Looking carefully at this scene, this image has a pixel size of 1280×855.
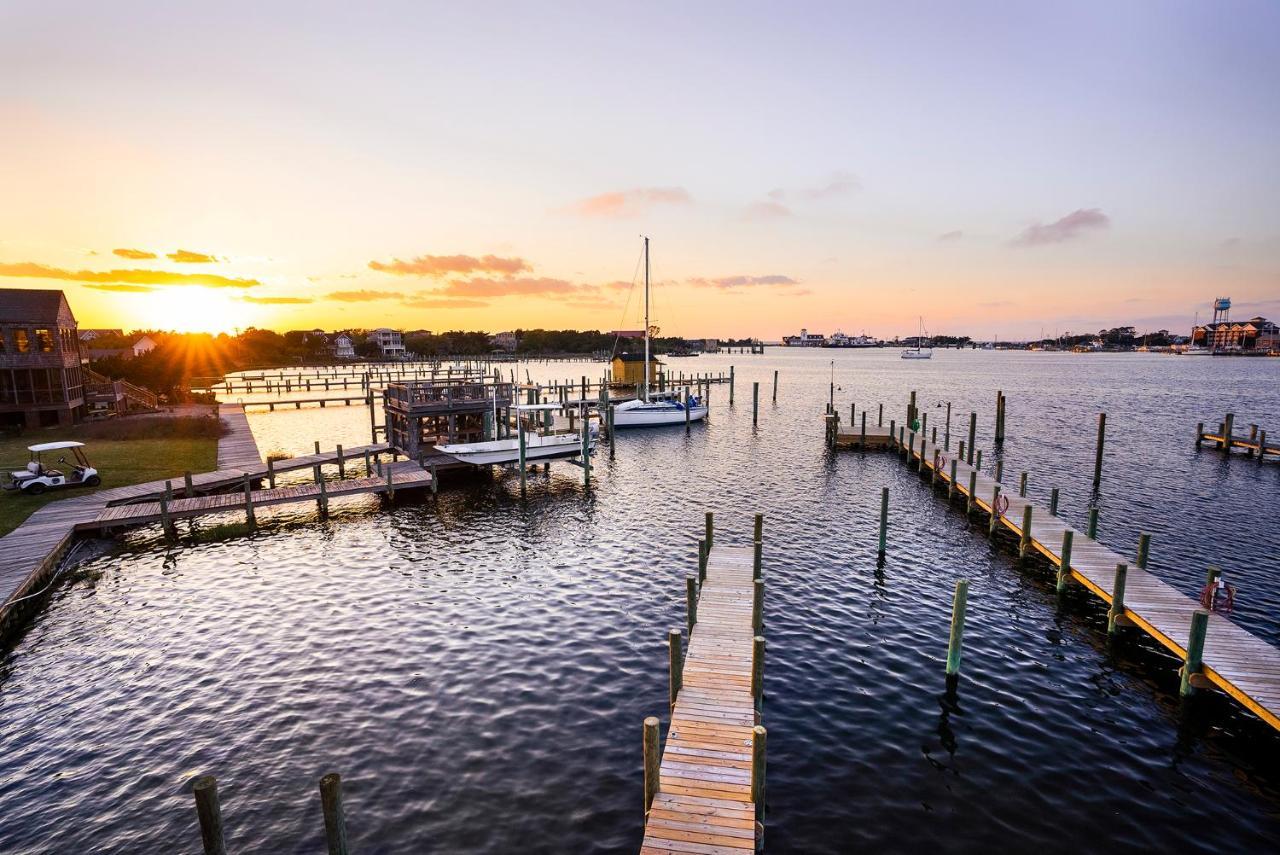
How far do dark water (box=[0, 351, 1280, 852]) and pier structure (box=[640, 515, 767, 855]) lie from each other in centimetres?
152

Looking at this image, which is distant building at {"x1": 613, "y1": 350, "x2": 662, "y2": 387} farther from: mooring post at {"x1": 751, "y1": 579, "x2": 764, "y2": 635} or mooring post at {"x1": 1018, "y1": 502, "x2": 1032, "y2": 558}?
mooring post at {"x1": 751, "y1": 579, "x2": 764, "y2": 635}

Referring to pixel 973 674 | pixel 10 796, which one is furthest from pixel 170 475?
pixel 973 674

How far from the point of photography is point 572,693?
15641 mm

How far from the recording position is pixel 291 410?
233 ft

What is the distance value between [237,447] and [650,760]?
139 feet

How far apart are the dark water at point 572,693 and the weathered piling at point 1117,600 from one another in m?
0.60

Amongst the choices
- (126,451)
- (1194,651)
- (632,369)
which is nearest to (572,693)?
(1194,651)

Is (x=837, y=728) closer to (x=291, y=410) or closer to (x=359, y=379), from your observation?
(x=291, y=410)

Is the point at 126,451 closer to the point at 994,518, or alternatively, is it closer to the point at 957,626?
the point at 957,626

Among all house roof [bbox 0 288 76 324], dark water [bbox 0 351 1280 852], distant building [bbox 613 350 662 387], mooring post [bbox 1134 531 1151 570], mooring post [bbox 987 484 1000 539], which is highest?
house roof [bbox 0 288 76 324]

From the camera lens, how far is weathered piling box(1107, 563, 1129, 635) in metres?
17.3

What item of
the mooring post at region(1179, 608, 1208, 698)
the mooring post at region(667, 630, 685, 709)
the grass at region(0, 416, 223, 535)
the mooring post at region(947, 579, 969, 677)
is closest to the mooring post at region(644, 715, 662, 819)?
the mooring post at region(667, 630, 685, 709)

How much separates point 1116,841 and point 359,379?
11645cm

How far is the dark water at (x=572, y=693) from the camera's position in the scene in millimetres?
11586
